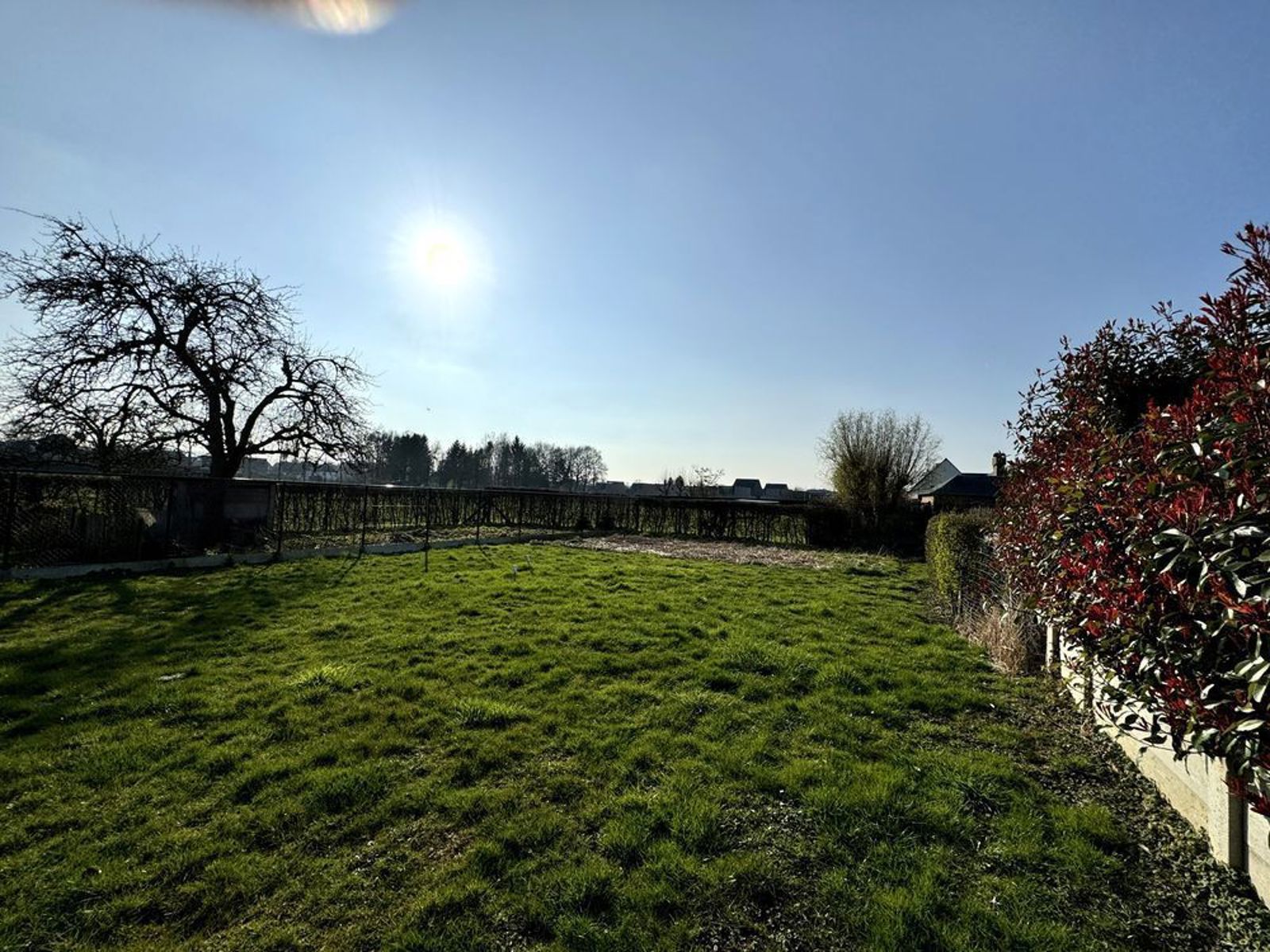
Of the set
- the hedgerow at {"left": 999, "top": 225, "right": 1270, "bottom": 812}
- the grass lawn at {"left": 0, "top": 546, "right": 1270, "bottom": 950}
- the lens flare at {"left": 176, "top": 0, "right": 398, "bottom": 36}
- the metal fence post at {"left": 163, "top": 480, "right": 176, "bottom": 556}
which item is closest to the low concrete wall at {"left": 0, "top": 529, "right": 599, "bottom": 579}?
the metal fence post at {"left": 163, "top": 480, "right": 176, "bottom": 556}

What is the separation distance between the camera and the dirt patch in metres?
13.6

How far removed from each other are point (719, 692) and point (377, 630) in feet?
13.1

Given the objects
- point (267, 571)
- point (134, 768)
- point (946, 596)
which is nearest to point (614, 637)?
point (134, 768)

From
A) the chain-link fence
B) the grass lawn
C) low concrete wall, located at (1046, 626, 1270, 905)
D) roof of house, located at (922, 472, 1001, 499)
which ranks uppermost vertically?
roof of house, located at (922, 472, 1001, 499)

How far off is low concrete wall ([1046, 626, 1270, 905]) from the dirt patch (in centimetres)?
951

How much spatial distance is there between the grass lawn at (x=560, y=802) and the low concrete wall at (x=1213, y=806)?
123 millimetres

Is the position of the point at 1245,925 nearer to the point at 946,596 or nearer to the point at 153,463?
the point at 946,596

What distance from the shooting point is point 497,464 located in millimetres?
74562

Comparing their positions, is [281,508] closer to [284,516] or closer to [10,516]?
[284,516]

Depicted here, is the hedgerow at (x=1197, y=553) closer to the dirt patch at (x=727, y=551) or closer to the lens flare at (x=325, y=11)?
the lens flare at (x=325, y=11)

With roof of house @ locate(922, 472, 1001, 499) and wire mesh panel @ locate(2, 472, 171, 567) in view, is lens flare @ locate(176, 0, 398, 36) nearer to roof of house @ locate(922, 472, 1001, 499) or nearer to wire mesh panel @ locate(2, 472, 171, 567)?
wire mesh panel @ locate(2, 472, 171, 567)

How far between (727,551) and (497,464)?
63.1 meters

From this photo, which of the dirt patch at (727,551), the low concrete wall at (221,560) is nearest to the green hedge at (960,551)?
the dirt patch at (727,551)

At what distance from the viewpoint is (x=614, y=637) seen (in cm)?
603
